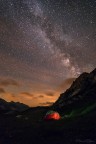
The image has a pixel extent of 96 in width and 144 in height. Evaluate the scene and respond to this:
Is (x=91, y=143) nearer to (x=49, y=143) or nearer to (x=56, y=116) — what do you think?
(x=49, y=143)

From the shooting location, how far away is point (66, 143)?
3881cm

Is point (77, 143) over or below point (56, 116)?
below

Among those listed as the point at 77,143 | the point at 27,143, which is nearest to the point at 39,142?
the point at 27,143

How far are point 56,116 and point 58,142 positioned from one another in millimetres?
69523

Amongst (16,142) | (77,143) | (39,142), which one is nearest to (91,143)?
(77,143)

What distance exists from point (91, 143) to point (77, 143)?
2.12 m

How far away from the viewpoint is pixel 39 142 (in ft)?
133

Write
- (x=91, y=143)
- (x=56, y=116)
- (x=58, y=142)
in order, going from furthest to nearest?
(x=56, y=116) < (x=58, y=142) < (x=91, y=143)

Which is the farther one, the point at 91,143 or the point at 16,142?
the point at 16,142

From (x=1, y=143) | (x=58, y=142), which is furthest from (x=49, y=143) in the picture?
(x=1, y=143)

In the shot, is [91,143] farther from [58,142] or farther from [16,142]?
[16,142]

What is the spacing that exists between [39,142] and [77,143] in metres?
6.34

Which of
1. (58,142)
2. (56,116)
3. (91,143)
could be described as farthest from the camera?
(56,116)

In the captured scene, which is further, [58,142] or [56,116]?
[56,116]
